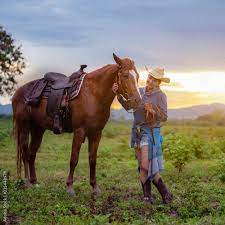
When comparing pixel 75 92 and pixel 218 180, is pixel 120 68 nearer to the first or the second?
pixel 75 92

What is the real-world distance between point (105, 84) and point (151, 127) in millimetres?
1586

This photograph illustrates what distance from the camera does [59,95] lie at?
11312 mm

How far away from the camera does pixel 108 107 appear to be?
10906 millimetres

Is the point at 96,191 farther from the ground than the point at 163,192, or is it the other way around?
the point at 163,192

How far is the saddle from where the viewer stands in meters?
11.1

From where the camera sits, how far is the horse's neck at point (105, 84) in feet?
35.1

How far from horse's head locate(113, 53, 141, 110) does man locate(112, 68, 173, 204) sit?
0.48ft

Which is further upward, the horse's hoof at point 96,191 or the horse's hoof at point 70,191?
the horse's hoof at point 70,191

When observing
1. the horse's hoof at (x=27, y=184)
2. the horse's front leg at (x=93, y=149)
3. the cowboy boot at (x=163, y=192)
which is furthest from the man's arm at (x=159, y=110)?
the horse's hoof at (x=27, y=184)

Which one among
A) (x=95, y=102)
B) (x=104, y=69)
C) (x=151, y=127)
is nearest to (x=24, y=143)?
(x=95, y=102)

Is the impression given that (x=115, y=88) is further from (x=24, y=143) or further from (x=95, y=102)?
(x=24, y=143)

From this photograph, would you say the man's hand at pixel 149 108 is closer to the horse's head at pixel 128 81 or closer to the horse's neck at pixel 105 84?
the horse's head at pixel 128 81

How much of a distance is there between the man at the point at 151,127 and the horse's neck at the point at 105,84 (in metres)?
1.05

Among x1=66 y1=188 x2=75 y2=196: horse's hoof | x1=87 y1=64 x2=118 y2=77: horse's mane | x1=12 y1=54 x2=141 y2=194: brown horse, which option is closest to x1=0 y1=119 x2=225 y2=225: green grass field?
x1=66 y1=188 x2=75 y2=196: horse's hoof
